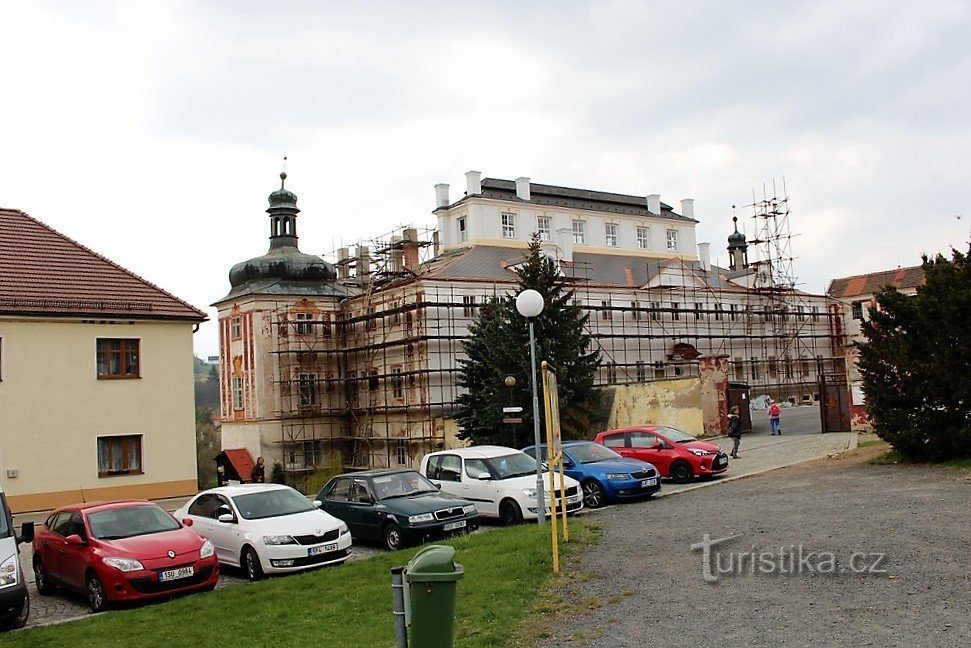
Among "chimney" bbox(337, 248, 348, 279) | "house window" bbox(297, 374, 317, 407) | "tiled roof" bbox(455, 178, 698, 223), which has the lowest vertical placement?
"house window" bbox(297, 374, 317, 407)

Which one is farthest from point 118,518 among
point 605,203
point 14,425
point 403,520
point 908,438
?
point 605,203

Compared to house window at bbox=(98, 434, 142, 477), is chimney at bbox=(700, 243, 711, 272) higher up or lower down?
higher up

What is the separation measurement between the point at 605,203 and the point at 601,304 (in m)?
17.1

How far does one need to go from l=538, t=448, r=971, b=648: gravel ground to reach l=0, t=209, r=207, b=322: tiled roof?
15852mm

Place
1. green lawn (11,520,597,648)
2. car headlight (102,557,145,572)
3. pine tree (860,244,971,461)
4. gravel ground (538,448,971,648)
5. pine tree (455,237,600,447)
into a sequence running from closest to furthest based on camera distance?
gravel ground (538,448,971,648) → green lawn (11,520,597,648) → car headlight (102,557,145,572) → pine tree (860,244,971,461) → pine tree (455,237,600,447)

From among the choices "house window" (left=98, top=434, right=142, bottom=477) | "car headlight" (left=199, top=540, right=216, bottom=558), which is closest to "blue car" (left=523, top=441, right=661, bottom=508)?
"car headlight" (left=199, top=540, right=216, bottom=558)

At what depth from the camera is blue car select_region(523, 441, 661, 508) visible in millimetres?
18438

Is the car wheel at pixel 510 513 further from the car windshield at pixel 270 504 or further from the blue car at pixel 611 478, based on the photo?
the car windshield at pixel 270 504

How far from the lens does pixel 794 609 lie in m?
8.56

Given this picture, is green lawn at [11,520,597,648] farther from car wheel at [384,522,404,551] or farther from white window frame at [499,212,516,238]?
white window frame at [499,212,516,238]

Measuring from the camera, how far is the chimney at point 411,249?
52.8 metres

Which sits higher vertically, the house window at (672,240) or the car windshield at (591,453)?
the house window at (672,240)

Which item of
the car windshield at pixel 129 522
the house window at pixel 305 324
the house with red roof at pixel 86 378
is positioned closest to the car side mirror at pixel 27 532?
the car windshield at pixel 129 522

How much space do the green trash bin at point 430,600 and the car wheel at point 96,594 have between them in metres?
7.60
